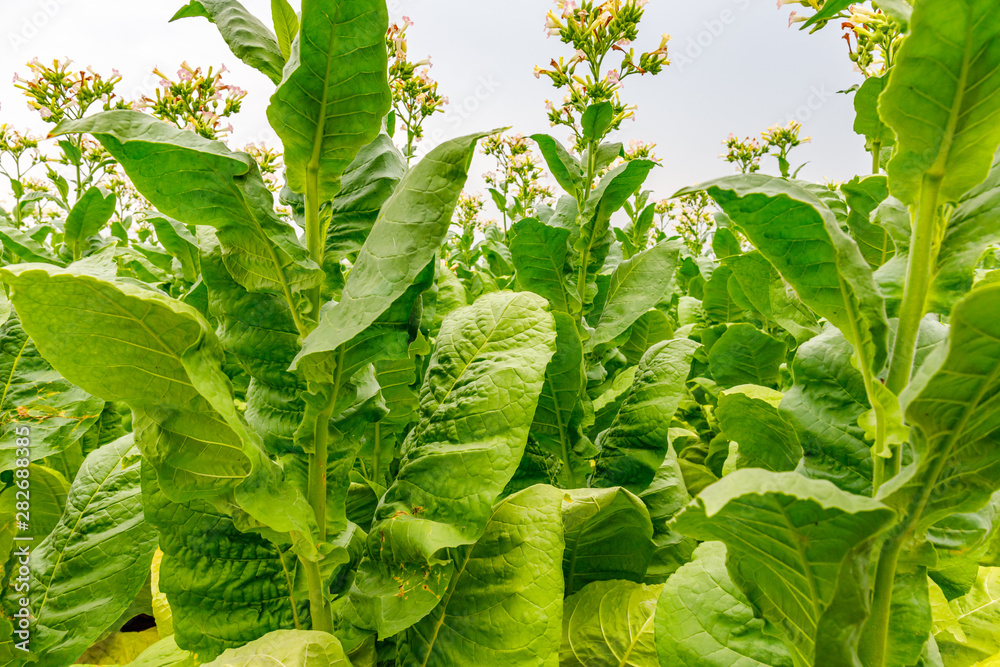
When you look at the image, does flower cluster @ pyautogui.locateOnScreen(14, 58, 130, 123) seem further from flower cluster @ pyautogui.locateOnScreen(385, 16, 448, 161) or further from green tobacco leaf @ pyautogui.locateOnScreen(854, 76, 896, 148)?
green tobacco leaf @ pyautogui.locateOnScreen(854, 76, 896, 148)

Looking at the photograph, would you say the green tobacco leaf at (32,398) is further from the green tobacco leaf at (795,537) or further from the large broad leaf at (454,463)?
the green tobacco leaf at (795,537)

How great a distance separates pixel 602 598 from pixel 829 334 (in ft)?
2.33

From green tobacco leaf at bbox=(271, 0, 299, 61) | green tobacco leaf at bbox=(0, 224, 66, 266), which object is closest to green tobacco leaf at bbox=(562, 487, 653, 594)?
green tobacco leaf at bbox=(271, 0, 299, 61)

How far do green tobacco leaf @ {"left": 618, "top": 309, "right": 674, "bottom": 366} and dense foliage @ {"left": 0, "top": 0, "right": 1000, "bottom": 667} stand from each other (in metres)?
0.94

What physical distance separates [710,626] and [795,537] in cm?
41

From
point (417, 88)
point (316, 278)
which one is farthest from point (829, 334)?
point (417, 88)

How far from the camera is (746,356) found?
2137 millimetres

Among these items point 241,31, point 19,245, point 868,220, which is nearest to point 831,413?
point 868,220

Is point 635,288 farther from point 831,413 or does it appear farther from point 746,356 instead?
point 831,413

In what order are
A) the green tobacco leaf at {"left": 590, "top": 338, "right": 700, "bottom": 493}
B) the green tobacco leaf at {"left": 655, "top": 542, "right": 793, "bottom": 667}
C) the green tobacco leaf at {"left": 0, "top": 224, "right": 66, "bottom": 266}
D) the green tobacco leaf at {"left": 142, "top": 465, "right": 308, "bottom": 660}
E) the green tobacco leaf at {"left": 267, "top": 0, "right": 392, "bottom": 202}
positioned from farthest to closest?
the green tobacco leaf at {"left": 0, "top": 224, "right": 66, "bottom": 266} < the green tobacco leaf at {"left": 590, "top": 338, "right": 700, "bottom": 493} < the green tobacco leaf at {"left": 142, "top": 465, "right": 308, "bottom": 660} < the green tobacco leaf at {"left": 655, "top": 542, "right": 793, "bottom": 667} < the green tobacco leaf at {"left": 267, "top": 0, "right": 392, "bottom": 202}

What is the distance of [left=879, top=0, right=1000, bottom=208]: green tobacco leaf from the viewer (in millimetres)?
573

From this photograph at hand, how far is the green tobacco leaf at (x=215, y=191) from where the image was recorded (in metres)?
0.78

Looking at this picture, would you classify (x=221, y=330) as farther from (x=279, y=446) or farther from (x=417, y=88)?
(x=417, y=88)

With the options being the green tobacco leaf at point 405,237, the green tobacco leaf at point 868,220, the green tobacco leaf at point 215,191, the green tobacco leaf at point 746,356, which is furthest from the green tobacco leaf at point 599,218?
the green tobacco leaf at point 215,191
